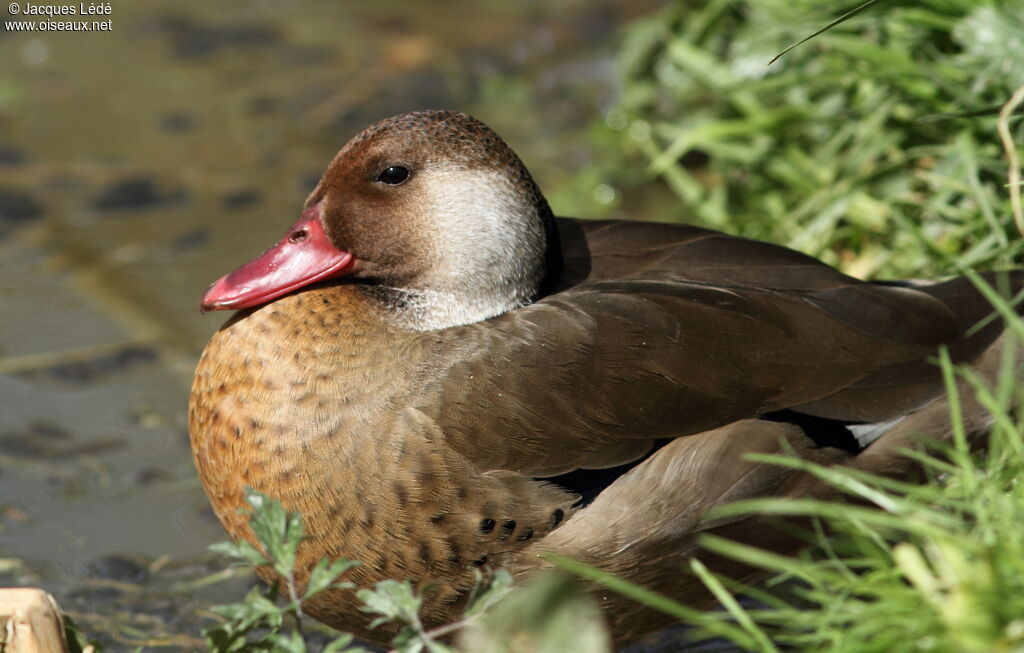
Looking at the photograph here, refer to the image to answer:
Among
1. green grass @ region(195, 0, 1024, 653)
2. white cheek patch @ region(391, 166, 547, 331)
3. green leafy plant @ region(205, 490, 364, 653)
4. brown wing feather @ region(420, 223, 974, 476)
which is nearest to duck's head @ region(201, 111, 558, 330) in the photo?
white cheek patch @ region(391, 166, 547, 331)

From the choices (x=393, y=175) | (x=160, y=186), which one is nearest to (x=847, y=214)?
(x=393, y=175)

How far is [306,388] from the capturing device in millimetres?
2896

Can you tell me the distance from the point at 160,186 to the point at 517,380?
128 inches

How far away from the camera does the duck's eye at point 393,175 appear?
3.06 metres

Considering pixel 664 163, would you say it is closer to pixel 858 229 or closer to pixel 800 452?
pixel 858 229

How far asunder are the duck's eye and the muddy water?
4.26 ft

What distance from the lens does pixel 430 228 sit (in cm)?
306

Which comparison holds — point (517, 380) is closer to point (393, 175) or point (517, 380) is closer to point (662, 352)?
Answer: point (662, 352)

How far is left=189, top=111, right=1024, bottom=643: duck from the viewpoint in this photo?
278 centimetres

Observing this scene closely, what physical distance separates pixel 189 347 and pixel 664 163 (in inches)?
76.1

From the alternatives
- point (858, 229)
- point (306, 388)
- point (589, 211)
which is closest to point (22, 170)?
point (589, 211)

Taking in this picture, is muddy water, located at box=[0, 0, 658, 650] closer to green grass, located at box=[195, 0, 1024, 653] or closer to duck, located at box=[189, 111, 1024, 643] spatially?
green grass, located at box=[195, 0, 1024, 653]

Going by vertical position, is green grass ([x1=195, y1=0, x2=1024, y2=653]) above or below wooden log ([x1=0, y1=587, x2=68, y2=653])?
above

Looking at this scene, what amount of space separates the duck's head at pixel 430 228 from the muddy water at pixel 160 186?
978 millimetres
